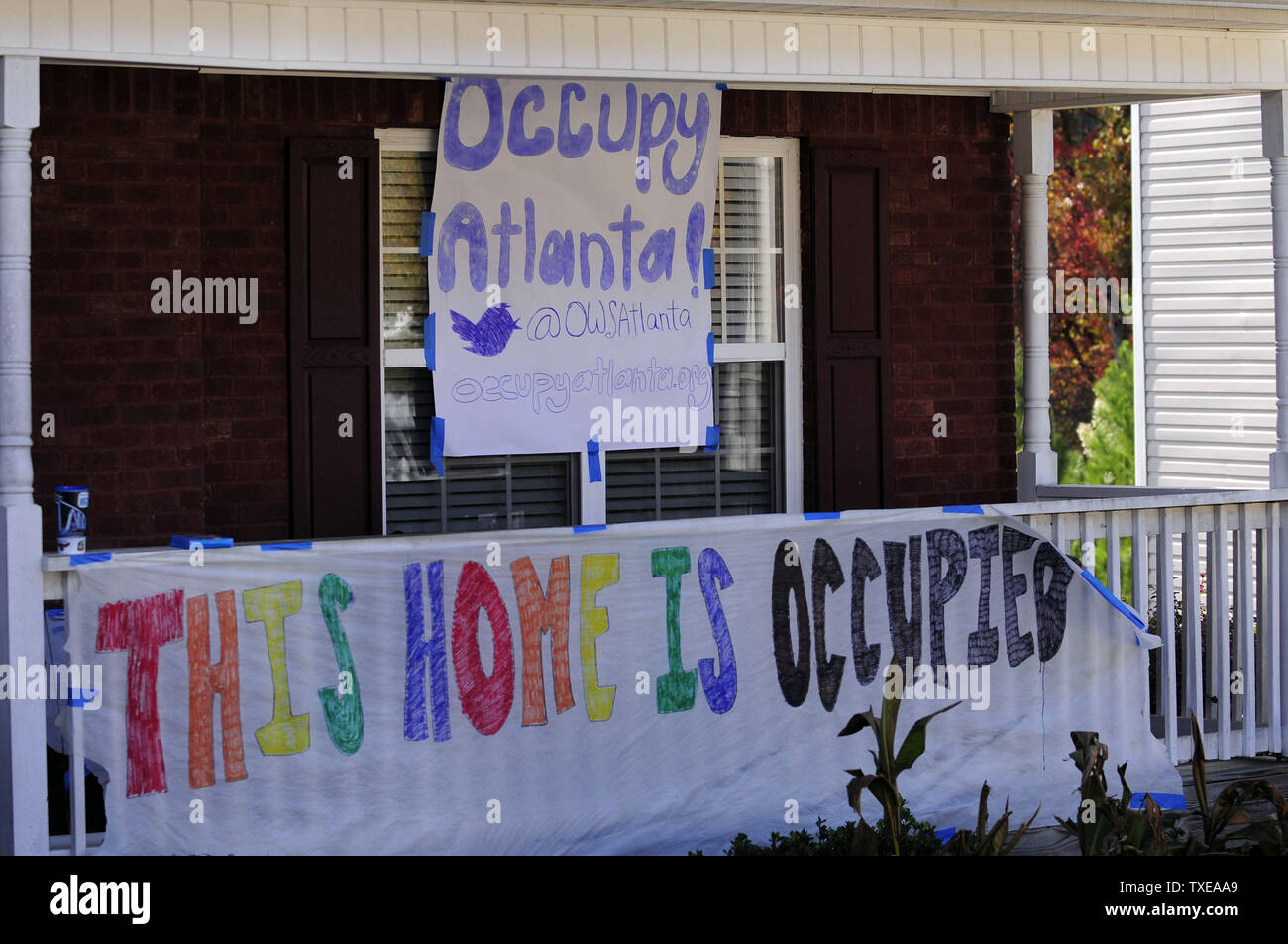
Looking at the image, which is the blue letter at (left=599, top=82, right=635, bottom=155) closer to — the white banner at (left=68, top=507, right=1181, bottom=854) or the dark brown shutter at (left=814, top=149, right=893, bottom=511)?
the dark brown shutter at (left=814, top=149, right=893, bottom=511)

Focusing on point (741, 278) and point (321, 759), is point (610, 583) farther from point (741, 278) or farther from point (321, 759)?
point (741, 278)

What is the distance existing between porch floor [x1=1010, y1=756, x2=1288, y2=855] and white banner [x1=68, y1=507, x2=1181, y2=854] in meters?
0.11

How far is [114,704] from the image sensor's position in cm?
627

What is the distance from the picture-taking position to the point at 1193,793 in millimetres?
7965

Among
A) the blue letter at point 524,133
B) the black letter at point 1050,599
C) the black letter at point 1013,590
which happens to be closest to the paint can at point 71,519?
the blue letter at point 524,133

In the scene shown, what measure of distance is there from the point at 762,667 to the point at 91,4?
3604mm

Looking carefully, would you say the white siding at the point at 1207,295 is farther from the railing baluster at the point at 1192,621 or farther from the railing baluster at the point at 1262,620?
the railing baluster at the point at 1192,621

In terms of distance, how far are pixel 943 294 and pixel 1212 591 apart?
227 cm

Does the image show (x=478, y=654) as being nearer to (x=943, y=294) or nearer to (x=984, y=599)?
(x=984, y=599)

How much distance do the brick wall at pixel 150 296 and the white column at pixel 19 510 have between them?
1.44 m

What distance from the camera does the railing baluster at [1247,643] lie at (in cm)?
835

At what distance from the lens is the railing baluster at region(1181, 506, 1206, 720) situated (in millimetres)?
8016

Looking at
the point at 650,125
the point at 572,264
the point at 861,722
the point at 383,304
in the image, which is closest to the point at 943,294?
the point at 650,125

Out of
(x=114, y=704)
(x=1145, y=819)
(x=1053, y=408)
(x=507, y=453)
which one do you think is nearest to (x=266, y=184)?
(x=507, y=453)
